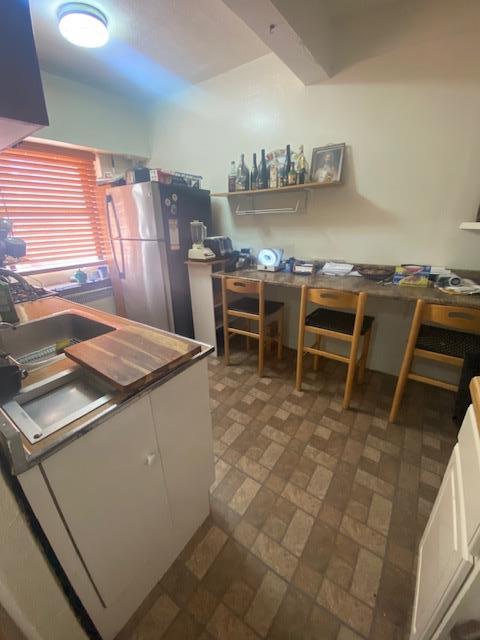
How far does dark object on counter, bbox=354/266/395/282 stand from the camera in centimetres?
193

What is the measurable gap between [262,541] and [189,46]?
3.08 meters

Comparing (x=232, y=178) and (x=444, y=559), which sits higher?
(x=232, y=178)

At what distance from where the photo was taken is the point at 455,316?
1.40m

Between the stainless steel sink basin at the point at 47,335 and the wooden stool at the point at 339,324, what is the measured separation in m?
1.27

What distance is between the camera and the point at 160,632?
905 millimetres

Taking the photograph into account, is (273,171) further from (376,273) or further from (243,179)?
(376,273)

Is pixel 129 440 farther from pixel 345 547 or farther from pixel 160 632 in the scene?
pixel 345 547

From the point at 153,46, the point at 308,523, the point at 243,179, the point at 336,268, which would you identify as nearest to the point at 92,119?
the point at 153,46

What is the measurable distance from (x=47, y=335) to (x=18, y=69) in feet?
3.48

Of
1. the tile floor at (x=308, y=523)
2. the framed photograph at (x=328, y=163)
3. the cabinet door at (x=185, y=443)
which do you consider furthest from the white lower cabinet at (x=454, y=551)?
the framed photograph at (x=328, y=163)

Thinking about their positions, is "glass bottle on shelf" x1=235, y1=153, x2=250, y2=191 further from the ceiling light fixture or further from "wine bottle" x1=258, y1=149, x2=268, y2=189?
the ceiling light fixture

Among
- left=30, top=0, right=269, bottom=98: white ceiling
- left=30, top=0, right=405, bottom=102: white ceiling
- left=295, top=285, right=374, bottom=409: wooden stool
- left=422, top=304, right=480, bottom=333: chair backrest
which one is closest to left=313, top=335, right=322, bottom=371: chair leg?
left=295, top=285, right=374, bottom=409: wooden stool

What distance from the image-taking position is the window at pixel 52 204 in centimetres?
228

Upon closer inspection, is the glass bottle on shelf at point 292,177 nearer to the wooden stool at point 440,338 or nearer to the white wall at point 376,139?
the white wall at point 376,139
